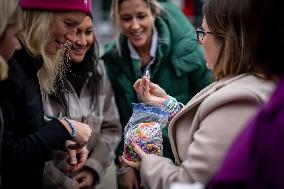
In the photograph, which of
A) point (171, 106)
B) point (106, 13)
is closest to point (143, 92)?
point (171, 106)

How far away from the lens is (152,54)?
12.4 ft

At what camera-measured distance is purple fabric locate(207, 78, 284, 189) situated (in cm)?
132

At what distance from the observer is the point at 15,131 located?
2.15 meters

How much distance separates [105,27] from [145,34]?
1292cm

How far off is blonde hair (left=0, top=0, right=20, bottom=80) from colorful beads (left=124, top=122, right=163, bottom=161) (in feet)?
2.71

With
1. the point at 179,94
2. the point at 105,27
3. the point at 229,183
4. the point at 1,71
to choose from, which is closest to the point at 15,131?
the point at 1,71

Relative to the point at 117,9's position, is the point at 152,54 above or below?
below

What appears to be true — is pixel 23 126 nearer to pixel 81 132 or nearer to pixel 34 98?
pixel 34 98

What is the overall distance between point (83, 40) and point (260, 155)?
7.42 ft

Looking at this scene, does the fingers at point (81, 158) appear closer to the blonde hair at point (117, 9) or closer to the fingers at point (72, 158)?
the fingers at point (72, 158)

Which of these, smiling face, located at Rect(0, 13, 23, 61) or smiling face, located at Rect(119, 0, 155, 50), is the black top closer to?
smiling face, located at Rect(0, 13, 23, 61)

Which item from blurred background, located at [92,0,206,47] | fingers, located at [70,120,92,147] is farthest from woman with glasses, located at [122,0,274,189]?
blurred background, located at [92,0,206,47]

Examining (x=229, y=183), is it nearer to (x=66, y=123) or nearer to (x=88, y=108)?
(x=66, y=123)

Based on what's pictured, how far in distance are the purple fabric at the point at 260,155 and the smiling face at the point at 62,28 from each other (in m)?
1.38
